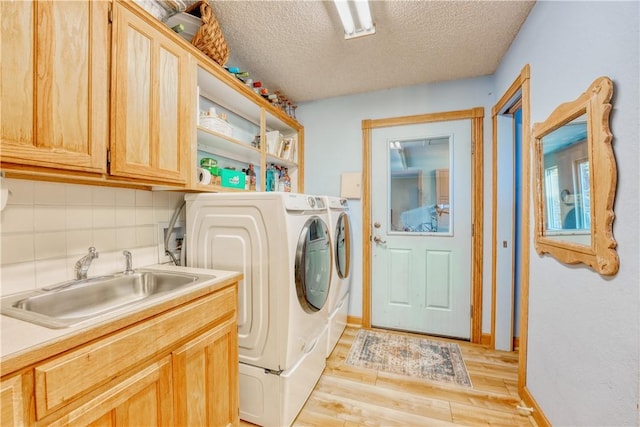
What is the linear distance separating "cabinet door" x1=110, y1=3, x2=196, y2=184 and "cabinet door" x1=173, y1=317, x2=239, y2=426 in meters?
0.80

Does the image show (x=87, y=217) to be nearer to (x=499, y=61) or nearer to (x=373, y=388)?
(x=373, y=388)


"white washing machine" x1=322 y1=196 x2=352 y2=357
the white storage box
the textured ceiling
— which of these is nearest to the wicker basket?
the textured ceiling

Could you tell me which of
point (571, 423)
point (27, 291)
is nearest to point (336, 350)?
point (571, 423)

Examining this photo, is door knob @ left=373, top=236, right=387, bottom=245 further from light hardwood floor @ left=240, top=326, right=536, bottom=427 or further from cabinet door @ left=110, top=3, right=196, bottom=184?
cabinet door @ left=110, top=3, right=196, bottom=184

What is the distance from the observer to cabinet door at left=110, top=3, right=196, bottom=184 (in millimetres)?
1061

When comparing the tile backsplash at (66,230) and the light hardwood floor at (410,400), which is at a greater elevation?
the tile backsplash at (66,230)

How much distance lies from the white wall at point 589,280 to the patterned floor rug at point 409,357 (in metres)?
0.53

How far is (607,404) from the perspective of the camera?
94 cm

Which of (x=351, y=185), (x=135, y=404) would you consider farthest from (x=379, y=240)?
(x=135, y=404)

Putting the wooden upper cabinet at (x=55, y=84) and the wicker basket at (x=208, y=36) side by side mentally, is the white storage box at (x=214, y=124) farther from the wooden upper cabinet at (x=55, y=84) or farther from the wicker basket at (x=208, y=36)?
the wooden upper cabinet at (x=55, y=84)

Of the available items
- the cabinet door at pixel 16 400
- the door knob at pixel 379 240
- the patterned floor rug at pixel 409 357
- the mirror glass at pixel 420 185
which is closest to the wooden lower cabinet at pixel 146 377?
the cabinet door at pixel 16 400

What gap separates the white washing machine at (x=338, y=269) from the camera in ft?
6.72

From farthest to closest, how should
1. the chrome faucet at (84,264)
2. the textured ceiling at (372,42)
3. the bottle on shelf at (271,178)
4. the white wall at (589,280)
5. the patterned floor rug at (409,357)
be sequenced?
the bottle on shelf at (271,178) → the patterned floor rug at (409,357) → the textured ceiling at (372,42) → the chrome faucet at (84,264) → the white wall at (589,280)

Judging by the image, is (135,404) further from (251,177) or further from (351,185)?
(351,185)
